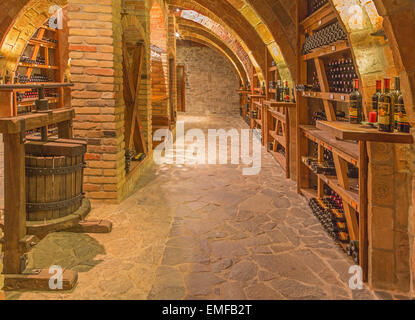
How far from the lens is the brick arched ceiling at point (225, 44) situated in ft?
39.4

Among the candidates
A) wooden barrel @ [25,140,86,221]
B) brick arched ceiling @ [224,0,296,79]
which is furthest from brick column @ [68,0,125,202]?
brick arched ceiling @ [224,0,296,79]

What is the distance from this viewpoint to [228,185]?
553 cm

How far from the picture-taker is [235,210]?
4.43 m

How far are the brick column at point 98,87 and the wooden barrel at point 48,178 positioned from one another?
157cm

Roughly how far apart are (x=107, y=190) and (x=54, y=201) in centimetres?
170

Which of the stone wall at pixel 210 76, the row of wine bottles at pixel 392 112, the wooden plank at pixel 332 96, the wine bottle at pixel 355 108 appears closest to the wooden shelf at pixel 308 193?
the wooden plank at pixel 332 96

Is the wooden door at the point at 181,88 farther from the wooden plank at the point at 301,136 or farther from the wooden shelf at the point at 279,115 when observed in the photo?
the wooden plank at the point at 301,136

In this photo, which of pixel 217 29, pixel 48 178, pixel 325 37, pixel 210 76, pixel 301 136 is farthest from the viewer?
pixel 210 76

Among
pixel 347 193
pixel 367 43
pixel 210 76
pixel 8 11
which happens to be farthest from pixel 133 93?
pixel 210 76

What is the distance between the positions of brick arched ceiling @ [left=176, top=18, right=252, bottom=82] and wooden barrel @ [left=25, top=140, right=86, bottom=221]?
30.1ft

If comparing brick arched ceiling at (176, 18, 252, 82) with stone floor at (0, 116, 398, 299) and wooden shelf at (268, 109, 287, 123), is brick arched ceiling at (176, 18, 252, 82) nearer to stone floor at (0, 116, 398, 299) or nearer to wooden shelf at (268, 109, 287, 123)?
wooden shelf at (268, 109, 287, 123)

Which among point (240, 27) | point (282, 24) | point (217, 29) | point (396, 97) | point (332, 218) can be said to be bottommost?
point (332, 218)

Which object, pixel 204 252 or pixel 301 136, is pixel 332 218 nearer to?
pixel 204 252

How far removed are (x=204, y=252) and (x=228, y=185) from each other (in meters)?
2.31
